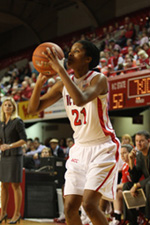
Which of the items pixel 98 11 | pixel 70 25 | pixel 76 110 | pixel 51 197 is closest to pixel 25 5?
pixel 70 25

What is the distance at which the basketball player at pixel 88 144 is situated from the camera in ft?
11.0

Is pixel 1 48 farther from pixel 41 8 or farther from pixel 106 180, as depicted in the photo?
pixel 106 180

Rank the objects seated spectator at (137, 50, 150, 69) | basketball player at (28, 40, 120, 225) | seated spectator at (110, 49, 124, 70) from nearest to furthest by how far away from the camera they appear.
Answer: basketball player at (28, 40, 120, 225) → seated spectator at (137, 50, 150, 69) → seated spectator at (110, 49, 124, 70)

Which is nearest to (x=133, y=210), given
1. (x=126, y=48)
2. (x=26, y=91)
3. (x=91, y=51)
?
(x=91, y=51)

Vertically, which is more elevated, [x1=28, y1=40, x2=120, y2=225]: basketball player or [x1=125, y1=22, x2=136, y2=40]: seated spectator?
[x1=125, y1=22, x2=136, y2=40]: seated spectator

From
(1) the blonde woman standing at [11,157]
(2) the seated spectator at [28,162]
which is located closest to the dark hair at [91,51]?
(1) the blonde woman standing at [11,157]

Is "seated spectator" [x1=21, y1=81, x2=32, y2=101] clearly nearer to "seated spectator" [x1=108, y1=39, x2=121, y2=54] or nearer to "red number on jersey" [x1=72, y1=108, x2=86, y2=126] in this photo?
"seated spectator" [x1=108, y1=39, x2=121, y2=54]

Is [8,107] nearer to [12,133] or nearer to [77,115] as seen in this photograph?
[12,133]

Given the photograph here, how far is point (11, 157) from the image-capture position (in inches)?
263

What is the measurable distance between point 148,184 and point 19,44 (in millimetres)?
21714

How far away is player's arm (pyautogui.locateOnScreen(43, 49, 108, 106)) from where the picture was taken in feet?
10.5

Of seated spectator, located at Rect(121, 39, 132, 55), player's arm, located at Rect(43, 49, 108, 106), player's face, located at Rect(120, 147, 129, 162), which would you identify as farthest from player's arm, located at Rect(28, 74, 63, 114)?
seated spectator, located at Rect(121, 39, 132, 55)

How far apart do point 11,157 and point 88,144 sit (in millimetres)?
3331

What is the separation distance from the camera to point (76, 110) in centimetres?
362
